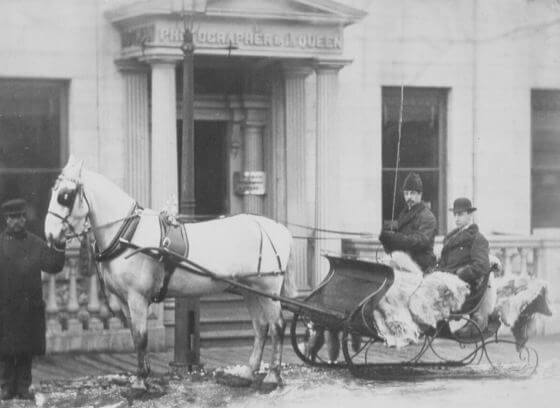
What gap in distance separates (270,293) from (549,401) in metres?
2.82

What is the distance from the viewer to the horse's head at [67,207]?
1025 centimetres

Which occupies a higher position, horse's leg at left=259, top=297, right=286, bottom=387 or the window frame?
the window frame

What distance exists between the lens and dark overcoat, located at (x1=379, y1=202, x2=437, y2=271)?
1135 cm

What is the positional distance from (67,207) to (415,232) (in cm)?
347

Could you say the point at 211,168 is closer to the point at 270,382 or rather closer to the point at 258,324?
the point at 258,324

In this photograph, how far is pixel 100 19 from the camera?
14.7 metres

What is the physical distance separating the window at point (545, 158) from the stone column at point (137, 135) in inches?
234

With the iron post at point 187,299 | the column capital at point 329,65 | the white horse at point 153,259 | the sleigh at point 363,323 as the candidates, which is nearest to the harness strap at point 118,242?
the white horse at point 153,259

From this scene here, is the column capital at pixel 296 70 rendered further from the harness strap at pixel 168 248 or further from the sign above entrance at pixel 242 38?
the harness strap at pixel 168 248

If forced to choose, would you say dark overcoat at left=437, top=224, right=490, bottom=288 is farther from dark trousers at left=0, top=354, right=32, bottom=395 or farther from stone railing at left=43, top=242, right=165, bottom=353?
dark trousers at left=0, top=354, right=32, bottom=395

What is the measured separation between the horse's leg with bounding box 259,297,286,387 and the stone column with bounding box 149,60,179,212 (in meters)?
3.13

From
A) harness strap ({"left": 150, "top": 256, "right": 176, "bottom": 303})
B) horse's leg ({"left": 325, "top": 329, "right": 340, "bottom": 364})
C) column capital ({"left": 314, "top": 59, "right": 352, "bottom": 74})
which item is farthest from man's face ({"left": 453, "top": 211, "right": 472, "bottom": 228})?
column capital ({"left": 314, "top": 59, "right": 352, "bottom": 74})

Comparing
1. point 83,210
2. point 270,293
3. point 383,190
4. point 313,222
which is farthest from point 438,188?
point 83,210

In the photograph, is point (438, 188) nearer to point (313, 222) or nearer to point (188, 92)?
point (313, 222)
